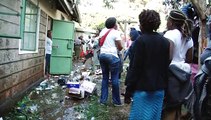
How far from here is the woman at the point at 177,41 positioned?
3626mm

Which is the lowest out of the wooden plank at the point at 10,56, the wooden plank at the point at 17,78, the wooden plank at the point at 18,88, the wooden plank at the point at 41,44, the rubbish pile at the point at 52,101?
the rubbish pile at the point at 52,101

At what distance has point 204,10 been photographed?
476 cm

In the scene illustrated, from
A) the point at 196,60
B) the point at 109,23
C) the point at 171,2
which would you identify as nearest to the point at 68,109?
the point at 109,23

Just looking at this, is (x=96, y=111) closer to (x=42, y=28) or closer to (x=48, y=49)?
(x=42, y=28)

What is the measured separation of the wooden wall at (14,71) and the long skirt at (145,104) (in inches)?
119

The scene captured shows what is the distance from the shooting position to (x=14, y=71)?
643 centimetres

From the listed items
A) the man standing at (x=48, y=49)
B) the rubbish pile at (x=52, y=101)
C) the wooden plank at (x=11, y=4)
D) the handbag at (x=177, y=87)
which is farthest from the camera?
the man standing at (x=48, y=49)

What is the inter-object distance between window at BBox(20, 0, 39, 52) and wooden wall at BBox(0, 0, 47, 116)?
245mm

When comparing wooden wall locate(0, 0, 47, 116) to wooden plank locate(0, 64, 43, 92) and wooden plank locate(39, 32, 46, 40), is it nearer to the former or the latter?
wooden plank locate(0, 64, 43, 92)

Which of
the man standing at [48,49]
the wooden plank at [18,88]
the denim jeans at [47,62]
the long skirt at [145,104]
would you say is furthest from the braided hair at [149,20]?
the denim jeans at [47,62]

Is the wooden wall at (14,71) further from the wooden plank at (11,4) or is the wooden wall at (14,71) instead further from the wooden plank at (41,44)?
the wooden plank at (41,44)

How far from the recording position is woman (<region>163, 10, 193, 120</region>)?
3626 millimetres

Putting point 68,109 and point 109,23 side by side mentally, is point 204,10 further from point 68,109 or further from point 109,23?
point 68,109

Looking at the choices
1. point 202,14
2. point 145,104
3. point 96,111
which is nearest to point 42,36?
point 96,111
